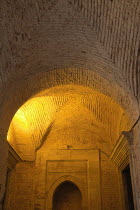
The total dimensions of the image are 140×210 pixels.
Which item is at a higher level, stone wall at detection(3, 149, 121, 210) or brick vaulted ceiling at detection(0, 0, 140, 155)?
brick vaulted ceiling at detection(0, 0, 140, 155)

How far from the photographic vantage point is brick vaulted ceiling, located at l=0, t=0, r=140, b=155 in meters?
4.54

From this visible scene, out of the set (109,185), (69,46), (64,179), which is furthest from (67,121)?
(69,46)

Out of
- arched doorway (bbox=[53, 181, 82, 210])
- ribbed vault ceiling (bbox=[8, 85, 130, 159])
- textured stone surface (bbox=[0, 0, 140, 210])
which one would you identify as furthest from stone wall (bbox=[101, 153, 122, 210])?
textured stone surface (bbox=[0, 0, 140, 210])

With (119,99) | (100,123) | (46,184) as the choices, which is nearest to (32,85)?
(119,99)

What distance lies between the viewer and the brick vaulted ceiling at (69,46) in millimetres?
→ 4543

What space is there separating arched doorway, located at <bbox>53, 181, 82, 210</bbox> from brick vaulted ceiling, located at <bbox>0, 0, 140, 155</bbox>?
456 cm

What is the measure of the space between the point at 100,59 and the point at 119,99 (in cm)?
110

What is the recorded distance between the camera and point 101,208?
8.06 m

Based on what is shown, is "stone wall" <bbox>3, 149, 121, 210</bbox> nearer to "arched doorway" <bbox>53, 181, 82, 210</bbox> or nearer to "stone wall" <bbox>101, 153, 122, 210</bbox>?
"stone wall" <bbox>101, 153, 122, 210</bbox>

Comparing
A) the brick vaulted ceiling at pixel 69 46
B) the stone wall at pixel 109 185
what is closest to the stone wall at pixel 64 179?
the stone wall at pixel 109 185

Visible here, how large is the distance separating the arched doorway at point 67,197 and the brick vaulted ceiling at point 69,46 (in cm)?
456

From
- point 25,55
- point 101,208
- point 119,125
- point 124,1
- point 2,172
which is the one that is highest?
point 124,1

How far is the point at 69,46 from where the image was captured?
5.41m

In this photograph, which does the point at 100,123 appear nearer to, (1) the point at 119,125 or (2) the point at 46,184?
(1) the point at 119,125
